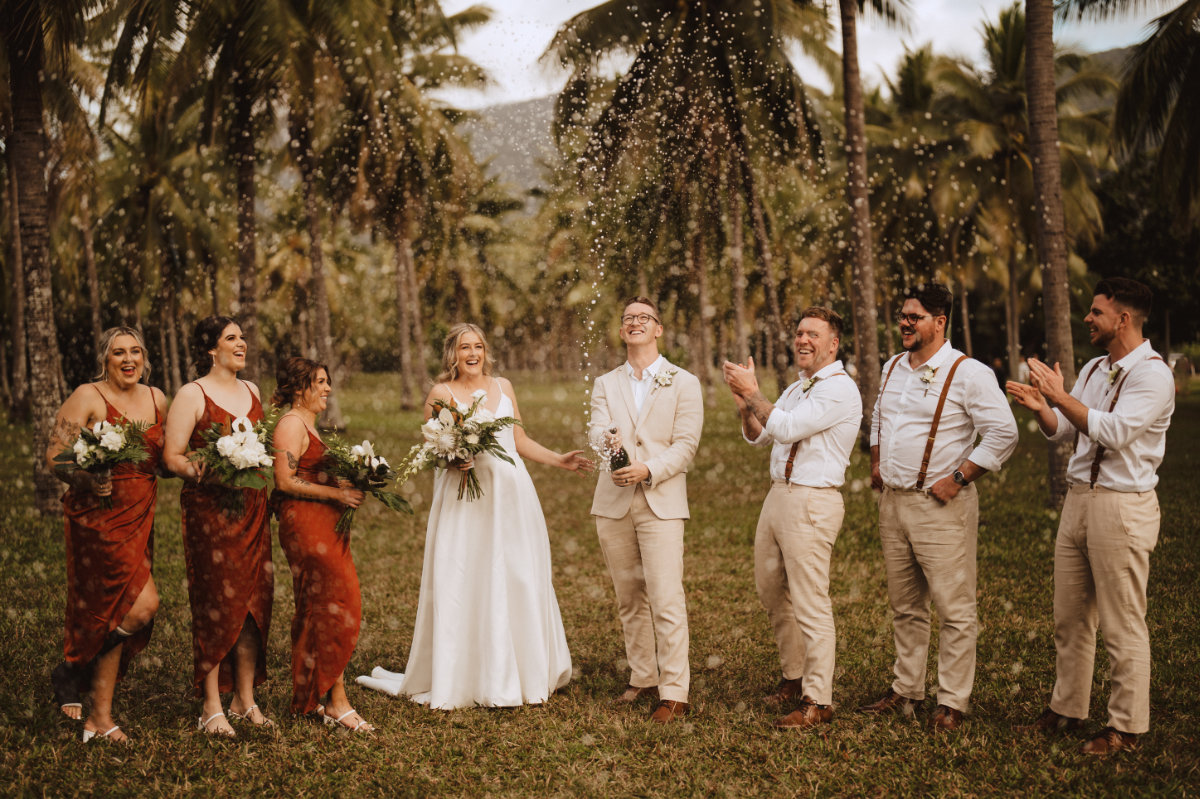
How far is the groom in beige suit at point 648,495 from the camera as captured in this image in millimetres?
5633

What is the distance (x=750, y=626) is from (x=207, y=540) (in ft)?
14.3

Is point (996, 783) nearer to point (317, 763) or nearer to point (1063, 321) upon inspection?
point (317, 763)

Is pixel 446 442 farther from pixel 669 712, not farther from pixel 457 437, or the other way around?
pixel 669 712

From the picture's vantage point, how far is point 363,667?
266 inches

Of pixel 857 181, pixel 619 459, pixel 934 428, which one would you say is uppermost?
pixel 857 181

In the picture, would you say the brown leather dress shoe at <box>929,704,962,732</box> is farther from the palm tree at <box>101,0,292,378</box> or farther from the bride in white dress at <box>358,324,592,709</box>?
the palm tree at <box>101,0,292,378</box>

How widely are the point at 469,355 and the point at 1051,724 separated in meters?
4.01

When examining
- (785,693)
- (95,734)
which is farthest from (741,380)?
(95,734)

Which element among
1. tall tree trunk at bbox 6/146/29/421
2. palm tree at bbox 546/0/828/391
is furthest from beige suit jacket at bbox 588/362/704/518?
tall tree trunk at bbox 6/146/29/421

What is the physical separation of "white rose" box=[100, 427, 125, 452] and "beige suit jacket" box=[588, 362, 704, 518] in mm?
2591

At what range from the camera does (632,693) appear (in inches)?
234

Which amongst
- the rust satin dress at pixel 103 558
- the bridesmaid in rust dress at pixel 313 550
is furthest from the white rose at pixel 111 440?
the bridesmaid in rust dress at pixel 313 550

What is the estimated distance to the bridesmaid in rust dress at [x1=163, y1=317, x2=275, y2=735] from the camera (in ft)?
17.1

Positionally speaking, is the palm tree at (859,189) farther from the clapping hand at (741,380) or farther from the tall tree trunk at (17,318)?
the tall tree trunk at (17,318)
